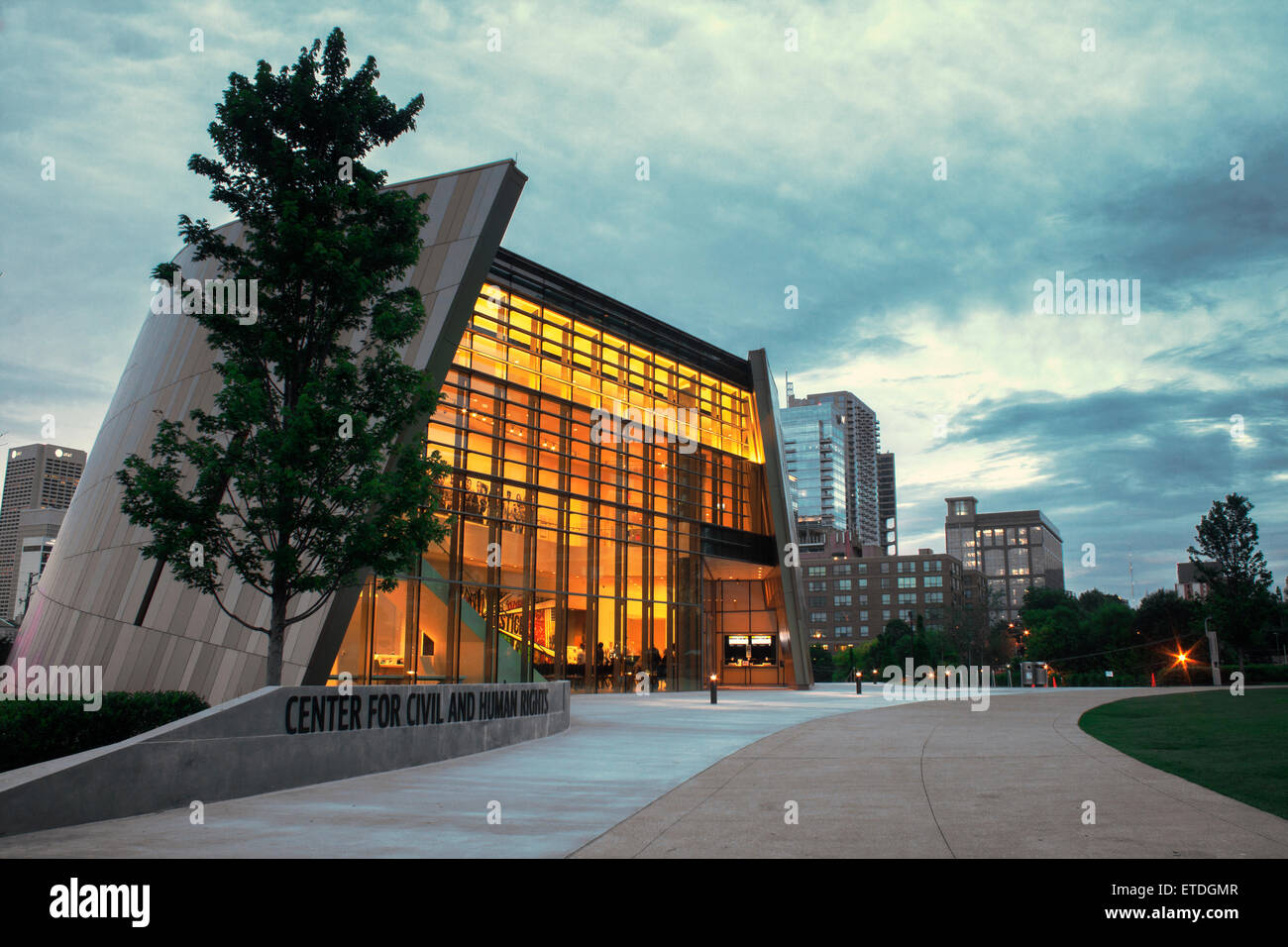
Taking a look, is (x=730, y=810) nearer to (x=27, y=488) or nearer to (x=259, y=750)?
(x=259, y=750)

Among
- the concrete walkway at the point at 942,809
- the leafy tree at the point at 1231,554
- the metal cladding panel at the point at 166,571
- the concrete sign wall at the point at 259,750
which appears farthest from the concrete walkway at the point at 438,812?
the leafy tree at the point at 1231,554

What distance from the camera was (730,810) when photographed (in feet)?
29.3

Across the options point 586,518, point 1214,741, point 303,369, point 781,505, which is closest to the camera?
point 303,369

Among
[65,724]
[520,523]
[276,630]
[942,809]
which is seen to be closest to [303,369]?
[276,630]

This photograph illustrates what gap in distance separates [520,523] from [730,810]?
81.8 feet

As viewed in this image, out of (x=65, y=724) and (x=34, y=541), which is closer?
(x=65, y=724)

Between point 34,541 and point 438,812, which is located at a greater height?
point 34,541

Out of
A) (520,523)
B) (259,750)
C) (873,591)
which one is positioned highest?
(520,523)
